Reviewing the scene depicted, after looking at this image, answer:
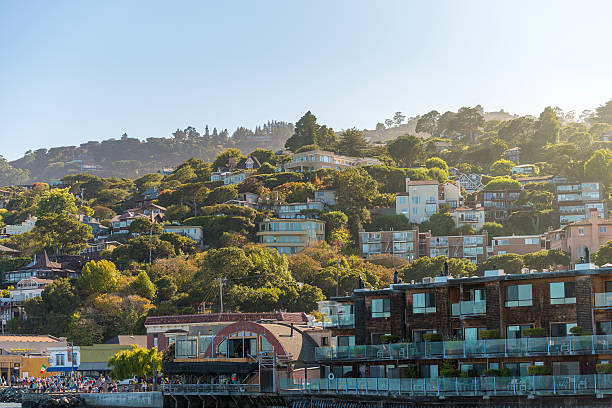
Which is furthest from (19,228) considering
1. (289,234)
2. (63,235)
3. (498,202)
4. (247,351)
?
(247,351)

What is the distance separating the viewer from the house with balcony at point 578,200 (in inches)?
5536

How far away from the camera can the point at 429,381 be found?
45.6m

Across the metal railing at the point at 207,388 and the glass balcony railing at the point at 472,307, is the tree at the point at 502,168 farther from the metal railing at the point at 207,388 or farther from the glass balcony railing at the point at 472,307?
the glass balcony railing at the point at 472,307

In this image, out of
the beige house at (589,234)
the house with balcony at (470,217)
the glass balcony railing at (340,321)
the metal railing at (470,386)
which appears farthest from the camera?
the house with balcony at (470,217)

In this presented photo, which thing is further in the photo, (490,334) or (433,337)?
(433,337)

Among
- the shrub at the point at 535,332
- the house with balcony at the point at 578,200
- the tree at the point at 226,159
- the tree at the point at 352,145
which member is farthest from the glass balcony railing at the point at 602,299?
the tree at the point at 226,159

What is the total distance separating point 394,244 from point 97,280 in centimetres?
4378

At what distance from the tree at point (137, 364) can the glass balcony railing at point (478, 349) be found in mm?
27222

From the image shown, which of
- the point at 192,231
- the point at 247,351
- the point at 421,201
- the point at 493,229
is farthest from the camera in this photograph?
the point at 421,201

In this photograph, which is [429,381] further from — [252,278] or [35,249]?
[35,249]

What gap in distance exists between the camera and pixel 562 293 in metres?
45.2

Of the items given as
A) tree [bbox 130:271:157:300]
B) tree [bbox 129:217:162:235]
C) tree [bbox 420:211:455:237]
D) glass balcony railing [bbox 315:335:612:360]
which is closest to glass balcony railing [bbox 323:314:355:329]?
glass balcony railing [bbox 315:335:612:360]

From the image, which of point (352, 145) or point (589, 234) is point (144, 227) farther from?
point (589, 234)

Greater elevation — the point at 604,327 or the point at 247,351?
the point at 604,327
